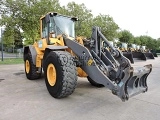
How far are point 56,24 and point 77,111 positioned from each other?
3.19 meters

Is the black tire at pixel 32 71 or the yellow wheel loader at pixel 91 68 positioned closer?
the yellow wheel loader at pixel 91 68

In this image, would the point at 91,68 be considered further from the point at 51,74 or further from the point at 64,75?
the point at 51,74

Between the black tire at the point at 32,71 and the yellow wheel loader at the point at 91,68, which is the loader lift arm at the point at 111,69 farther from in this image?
the black tire at the point at 32,71

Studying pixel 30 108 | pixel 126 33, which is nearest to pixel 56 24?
pixel 30 108

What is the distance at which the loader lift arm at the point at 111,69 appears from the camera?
3852 millimetres

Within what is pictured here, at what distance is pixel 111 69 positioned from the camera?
181 inches

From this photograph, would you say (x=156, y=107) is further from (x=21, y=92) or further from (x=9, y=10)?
(x=9, y=10)

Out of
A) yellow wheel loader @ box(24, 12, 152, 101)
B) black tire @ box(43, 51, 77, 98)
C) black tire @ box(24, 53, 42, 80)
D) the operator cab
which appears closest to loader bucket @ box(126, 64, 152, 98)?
yellow wheel loader @ box(24, 12, 152, 101)

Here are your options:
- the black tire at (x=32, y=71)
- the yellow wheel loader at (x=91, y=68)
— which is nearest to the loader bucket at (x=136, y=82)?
the yellow wheel loader at (x=91, y=68)

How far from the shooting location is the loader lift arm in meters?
3.85

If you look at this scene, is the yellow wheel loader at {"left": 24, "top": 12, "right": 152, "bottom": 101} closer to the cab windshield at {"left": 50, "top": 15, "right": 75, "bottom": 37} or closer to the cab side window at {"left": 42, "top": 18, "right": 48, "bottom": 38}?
the cab windshield at {"left": 50, "top": 15, "right": 75, "bottom": 37}

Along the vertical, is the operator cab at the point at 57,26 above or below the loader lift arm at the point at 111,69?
above

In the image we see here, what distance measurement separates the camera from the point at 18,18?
51.9ft

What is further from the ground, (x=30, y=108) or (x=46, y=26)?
(x=46, y=26)
